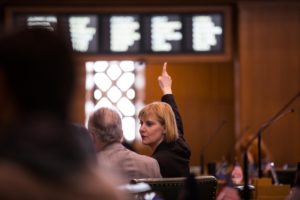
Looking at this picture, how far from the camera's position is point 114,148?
403 centimetres

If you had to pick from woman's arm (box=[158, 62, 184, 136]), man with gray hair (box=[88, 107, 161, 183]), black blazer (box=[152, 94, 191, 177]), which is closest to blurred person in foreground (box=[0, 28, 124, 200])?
man with gray hair (box=[88, 107, 161, 183])

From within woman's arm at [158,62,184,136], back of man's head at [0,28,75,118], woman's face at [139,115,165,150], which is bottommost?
woman's face at [139,115,165,150]

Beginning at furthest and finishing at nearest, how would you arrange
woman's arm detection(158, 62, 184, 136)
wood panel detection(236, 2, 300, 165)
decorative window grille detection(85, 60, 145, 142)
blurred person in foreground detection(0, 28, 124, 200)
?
decorative window grille detection(85, 60, 145, 142), wood panel detection(236, 2, 300, 165), woman's arm detection(158, 62, 184, 136), blurred person in foreground detection(0, 28, 124, 200)

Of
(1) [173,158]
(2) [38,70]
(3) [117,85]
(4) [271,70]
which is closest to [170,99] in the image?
(1) [173,158]

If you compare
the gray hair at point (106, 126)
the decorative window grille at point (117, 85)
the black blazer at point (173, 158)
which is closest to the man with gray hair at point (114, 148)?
the gray hair at point (106, 126)

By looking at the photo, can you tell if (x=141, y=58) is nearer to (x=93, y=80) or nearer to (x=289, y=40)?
(x=289, y=40)

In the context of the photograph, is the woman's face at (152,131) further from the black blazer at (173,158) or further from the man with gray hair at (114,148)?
the man with gray hair at (114,148)

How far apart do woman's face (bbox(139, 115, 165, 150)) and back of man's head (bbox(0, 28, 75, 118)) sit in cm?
345

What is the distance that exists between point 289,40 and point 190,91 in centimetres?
380

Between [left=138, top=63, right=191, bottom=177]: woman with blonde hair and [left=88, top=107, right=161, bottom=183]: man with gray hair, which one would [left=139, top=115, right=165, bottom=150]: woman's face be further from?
[left=88, top=107, right=161, bottom=183]: man with gray hair

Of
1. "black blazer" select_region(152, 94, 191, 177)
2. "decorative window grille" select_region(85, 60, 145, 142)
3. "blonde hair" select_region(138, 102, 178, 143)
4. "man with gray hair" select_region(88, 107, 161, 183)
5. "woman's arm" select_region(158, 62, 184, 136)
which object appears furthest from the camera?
"decorative window grille" select_region(85, 60, 145, 142)

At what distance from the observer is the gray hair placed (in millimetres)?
4031

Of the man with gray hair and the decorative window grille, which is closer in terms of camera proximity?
the man with gray hair

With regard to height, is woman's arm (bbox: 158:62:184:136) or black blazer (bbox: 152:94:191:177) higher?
woman's arm (bbox: 158:62:184:136)
